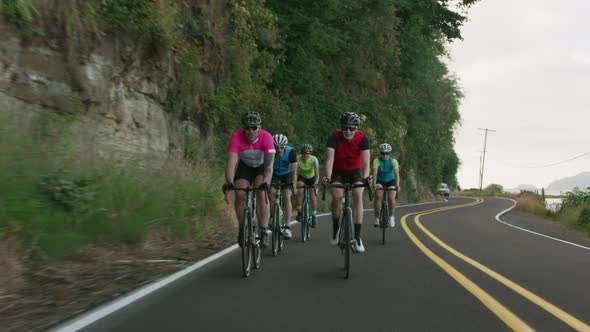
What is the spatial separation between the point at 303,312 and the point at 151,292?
178 centimetres

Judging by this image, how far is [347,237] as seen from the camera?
7234mm

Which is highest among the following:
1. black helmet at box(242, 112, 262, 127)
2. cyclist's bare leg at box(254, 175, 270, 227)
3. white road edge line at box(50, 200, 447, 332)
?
black helmet at box(242, 112, 262, 127)

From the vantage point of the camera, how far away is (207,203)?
12.5m

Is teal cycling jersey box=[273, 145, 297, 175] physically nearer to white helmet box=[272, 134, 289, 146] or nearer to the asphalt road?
white helmet box=[272, 134, 289, 146]

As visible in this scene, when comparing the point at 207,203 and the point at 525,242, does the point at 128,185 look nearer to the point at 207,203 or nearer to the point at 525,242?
the point at 207,203

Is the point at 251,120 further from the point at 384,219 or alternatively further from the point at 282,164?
the point at 384,219

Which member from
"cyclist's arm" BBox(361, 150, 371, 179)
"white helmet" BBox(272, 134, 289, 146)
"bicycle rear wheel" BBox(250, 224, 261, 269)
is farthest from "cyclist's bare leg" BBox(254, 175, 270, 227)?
"white helmet" BBox(272, 134, 289, 146)

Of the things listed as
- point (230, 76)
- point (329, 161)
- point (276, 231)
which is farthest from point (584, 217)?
point (329, 161)

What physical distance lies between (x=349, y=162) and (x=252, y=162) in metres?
1.41

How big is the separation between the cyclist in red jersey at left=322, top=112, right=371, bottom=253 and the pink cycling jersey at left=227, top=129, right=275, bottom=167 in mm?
837

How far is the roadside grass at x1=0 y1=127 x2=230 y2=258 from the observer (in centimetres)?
653

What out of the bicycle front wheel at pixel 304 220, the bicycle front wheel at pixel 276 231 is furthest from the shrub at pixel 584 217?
the bicycle front wheel at pixel 276 231

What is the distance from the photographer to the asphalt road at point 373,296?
4.88 m

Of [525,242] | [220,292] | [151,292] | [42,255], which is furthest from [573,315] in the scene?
[525,242]
